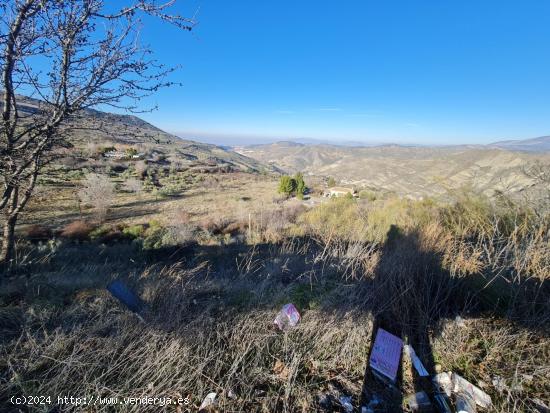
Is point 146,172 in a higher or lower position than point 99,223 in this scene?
higher

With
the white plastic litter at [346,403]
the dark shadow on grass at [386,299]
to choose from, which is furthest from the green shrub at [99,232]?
the white plastic litter at [346,403]

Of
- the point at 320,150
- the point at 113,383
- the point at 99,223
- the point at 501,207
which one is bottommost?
the point at 99,223

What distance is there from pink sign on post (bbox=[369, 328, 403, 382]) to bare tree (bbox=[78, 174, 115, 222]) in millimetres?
18524

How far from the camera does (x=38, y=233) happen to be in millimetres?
12375

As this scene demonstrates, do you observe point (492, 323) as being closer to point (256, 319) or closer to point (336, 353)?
point (336, 353)

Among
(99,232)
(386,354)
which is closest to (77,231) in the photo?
(99,232)

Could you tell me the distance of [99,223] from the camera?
15.1 metres

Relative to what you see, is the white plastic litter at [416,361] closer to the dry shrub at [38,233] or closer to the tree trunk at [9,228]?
the tree trunk at [9,228]

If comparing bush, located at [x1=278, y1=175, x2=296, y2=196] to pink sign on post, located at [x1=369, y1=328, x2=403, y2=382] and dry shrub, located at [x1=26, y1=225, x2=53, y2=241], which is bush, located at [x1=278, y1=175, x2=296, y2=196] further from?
pink sign on post, located at [x1=369, y1=328, x2=403, y2=382]

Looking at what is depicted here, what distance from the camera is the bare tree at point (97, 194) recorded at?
17000mm

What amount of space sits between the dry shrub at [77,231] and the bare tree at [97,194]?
2.82 meters

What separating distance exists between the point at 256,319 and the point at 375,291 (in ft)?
4.43

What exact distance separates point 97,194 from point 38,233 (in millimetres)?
5660

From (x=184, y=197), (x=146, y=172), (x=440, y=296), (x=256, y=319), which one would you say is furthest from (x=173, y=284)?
(x=146, y=172)
